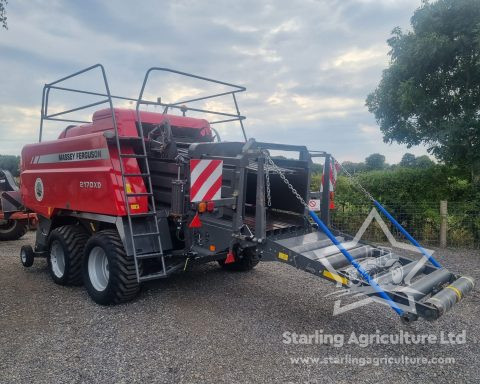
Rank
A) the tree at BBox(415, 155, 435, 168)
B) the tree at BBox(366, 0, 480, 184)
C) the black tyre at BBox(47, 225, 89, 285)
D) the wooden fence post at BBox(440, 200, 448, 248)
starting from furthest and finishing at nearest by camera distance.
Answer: the tree at BBox(415, 155, 435, 168) < the tree at BBox(366, 0, 480, 184) < the wooden fence post at BBox(440, 200, 448, 248) < the black tyre at BBox(47, 225, 89, 285)

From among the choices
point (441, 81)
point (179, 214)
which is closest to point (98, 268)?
point (179, 214)

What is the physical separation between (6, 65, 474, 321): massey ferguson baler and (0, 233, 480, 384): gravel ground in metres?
0.45

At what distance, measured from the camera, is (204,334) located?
402 centimetres

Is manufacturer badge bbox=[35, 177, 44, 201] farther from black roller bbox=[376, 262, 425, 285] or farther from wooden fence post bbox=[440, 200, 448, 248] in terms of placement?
wooden fence post bbox=[440, 200, 448, 248]

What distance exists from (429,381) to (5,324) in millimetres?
4168

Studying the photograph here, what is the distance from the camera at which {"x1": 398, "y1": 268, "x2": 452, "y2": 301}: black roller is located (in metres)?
3.54

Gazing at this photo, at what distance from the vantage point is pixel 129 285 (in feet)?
15.3

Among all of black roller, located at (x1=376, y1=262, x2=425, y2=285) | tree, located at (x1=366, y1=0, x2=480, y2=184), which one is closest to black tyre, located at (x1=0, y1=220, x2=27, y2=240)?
black roller, located at (x1=376, y1=262, x2=425, y2=285)

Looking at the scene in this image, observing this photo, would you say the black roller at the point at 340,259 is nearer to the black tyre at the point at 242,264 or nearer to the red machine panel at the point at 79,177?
the black tyre at the point at 242,264

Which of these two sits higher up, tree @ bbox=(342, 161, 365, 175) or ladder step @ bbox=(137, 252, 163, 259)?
tree @ bbox=(342, 161, 365, 175)

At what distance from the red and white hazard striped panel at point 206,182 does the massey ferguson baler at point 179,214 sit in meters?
0.01

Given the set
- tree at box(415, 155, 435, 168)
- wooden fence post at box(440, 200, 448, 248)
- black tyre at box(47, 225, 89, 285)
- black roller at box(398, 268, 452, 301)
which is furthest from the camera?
tree at box(415, 155, 435, 168)

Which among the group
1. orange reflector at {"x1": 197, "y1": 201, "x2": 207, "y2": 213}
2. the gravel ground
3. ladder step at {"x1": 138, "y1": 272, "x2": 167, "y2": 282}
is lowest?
the gravel ground

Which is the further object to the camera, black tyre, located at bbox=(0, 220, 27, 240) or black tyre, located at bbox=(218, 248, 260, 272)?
black tyre, located at bbox=(0, 220, 27, 240)
